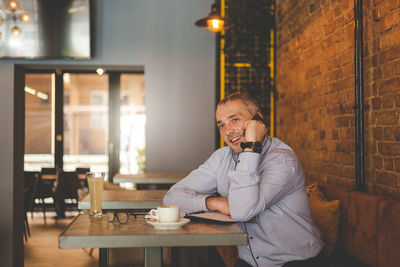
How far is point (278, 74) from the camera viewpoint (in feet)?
15.8

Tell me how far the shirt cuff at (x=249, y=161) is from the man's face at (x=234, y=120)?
0.98 feet

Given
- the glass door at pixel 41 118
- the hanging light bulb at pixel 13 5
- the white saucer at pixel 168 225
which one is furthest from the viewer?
the glass door at pixel 41 118

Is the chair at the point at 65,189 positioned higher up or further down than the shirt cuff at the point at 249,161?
further down

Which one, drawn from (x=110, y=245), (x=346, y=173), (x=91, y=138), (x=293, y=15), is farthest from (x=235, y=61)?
(x=91, y=138)

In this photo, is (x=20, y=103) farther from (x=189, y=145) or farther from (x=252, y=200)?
(x=252, y=200)

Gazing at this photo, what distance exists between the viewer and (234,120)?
211 cm

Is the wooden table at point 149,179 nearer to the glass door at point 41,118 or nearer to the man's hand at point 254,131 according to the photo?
the man's hand at point 254,131

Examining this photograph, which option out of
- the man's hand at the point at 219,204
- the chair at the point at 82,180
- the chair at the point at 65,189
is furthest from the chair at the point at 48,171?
the man's hand at the point at 219,204

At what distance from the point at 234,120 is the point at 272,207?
1.54 ft

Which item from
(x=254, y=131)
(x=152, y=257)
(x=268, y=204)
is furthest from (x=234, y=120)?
(x=152, y=257)

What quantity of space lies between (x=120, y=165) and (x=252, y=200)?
591 centimetres

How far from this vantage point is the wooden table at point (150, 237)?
1529 millimetres

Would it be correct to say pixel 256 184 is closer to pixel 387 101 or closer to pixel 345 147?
pixel 387 101

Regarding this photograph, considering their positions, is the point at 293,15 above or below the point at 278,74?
above
